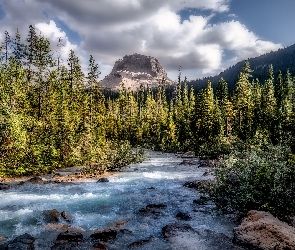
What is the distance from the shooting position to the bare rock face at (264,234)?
32.6ft

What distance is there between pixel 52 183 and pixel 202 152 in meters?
26.8

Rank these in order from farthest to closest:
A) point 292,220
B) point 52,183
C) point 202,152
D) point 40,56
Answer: point 202,152
point 40,56
point 52,183
point 292,220

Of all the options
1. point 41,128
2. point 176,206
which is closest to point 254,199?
point 176,206

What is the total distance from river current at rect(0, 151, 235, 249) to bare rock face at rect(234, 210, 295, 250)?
1068mm

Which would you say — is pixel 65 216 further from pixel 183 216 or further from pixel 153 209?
pixel 183 216

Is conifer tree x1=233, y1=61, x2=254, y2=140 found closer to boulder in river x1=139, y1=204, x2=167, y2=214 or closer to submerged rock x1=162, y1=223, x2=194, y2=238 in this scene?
boulder in river x1=139, y1=204, x2=167, y2=214

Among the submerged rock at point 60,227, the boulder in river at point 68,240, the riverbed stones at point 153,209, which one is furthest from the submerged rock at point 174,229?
the submerged rock at point 60,227

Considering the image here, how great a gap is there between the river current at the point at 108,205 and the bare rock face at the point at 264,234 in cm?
107

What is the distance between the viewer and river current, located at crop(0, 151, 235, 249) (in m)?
13.0

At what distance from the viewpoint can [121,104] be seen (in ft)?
268

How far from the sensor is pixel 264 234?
34.3 feet

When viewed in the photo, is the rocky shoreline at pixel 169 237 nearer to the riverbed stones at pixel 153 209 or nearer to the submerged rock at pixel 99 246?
the submerged rock at pixel 99 246

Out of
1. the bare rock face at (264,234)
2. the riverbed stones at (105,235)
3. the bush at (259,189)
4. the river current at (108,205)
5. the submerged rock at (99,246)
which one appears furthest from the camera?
the river current at (108,205)

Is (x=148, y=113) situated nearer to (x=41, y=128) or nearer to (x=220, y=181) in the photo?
(x=41, y=128)
